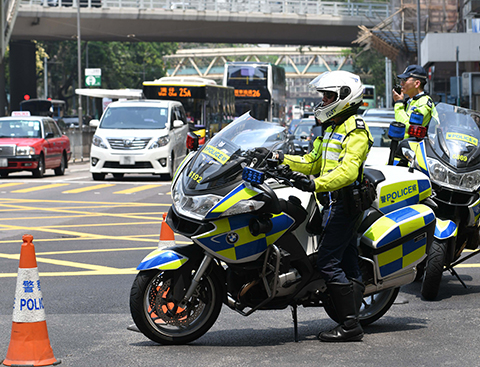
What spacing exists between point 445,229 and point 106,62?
69098mm

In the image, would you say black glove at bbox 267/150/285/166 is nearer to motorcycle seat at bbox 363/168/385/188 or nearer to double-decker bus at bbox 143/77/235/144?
motorcycle seat at bbox 363/168/385/188

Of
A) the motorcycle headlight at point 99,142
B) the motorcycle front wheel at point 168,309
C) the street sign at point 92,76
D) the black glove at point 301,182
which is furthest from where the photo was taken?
the street sign at point 92,76

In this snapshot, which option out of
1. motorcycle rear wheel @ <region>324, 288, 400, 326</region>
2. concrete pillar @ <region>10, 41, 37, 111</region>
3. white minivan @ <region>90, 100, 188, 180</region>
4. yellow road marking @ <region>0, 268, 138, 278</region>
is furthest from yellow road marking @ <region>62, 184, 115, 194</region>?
concrete pillar @ <region>10, 41, 37, 111</region>

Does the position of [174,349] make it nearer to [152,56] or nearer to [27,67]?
[27,67]

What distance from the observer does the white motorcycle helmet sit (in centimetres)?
554

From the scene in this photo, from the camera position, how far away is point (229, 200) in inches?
205

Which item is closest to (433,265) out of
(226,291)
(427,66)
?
(226,291)

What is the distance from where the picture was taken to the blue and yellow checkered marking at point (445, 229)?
6936 millimetres

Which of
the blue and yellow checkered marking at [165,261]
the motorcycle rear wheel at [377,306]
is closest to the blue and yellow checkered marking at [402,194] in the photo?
the motorcycle rear wheel at [377,306]

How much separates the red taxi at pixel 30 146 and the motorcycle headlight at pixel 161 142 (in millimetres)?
3230

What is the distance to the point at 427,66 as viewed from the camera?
4122 cm

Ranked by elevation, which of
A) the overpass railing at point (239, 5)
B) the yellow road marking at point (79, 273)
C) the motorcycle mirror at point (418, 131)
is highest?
the overpass railing at point (239, 5)

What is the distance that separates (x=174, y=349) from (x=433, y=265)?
2511mm

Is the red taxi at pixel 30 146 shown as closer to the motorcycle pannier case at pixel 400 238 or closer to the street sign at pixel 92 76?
the motorcycle pannier case at pixel 400 238
